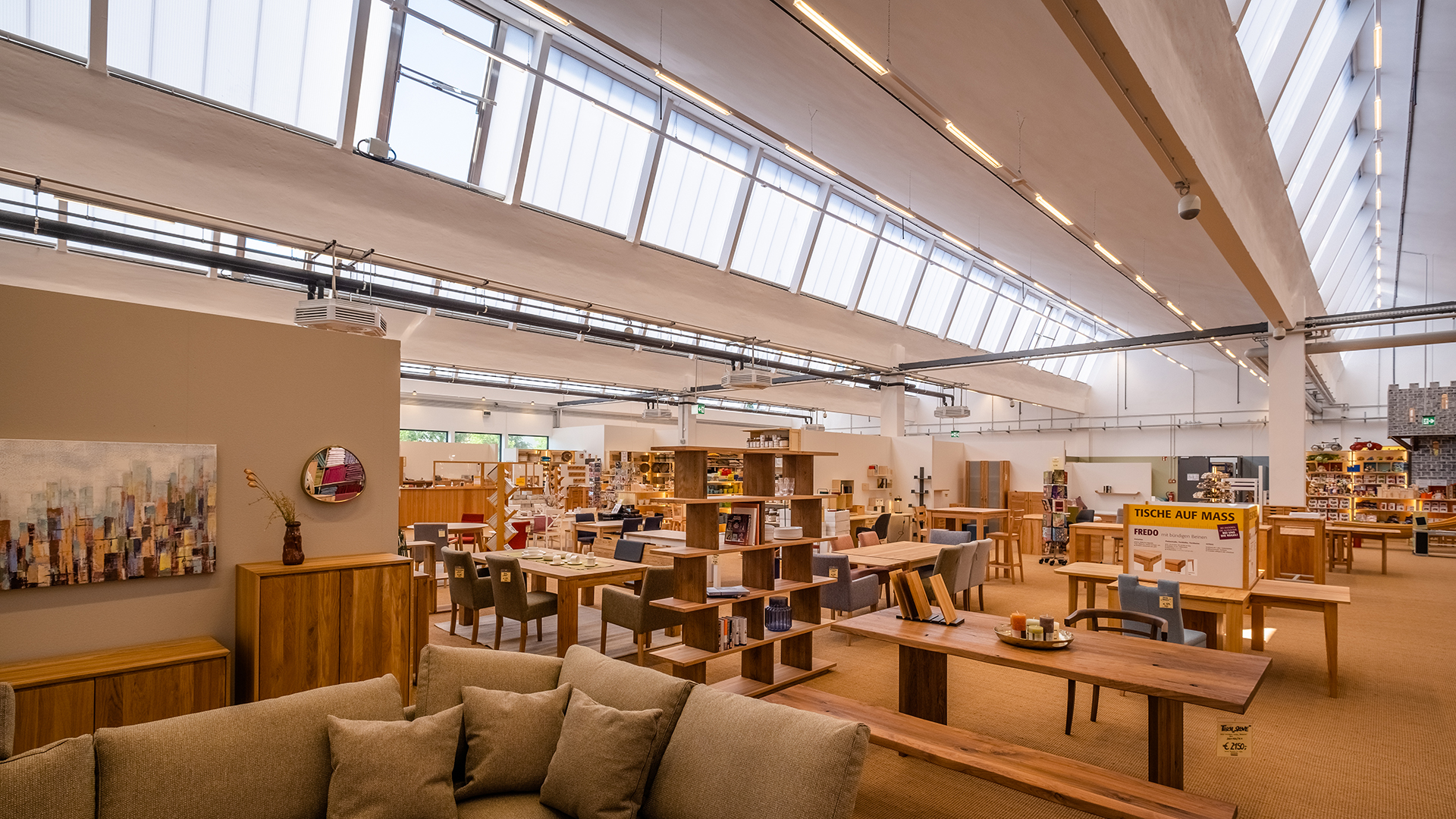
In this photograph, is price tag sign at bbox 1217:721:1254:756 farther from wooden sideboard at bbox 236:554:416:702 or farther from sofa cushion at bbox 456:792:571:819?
wooden sideboard at bbox 236:554:416:702

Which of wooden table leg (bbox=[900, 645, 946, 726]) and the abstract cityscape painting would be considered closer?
the abstract cityscape painting

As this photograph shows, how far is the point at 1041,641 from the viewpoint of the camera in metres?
3.79

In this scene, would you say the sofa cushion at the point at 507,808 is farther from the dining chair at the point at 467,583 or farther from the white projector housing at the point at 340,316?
the white projector housing at the point at 340,316

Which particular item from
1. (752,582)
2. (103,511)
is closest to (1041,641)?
(752,582)

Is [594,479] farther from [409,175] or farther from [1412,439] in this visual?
[1412,439]

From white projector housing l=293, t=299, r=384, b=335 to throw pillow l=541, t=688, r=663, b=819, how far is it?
525 cm

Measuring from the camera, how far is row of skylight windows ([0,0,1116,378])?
6621mm

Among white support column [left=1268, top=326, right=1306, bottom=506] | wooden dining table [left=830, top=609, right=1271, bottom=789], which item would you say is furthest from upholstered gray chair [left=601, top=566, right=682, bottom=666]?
white support column [left=1268, top=326, right=1306, bottom=506]

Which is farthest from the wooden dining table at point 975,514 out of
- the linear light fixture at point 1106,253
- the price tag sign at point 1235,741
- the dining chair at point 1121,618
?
the price tag sign at point 1235,741

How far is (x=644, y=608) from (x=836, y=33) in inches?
172

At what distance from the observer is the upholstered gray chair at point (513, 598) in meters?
6.34

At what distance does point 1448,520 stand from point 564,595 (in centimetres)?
1948

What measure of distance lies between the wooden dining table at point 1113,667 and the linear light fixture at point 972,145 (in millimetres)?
3538

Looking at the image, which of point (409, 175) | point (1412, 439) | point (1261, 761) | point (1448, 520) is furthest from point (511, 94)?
point (1412, 439)
